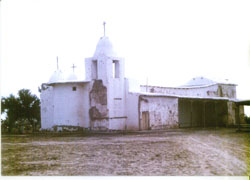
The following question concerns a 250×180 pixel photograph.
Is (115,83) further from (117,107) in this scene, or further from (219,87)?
(219,87)

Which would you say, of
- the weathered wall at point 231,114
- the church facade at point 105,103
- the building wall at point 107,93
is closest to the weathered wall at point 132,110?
the church facade at point 105,103

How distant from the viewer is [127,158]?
827 centimetres

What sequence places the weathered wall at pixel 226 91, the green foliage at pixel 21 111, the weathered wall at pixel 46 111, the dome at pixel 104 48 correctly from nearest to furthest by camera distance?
the green foliage at pixel 21 111, the weathered wall at pixel 46 111, the dome at pixel 104 48, the weathered wall at pixel 226 91

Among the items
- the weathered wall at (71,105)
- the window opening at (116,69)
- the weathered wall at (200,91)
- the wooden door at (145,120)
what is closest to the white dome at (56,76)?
the weathered wall at (71,105)

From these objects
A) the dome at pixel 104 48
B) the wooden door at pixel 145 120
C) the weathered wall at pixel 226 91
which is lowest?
the wooden door at pixel 145 120

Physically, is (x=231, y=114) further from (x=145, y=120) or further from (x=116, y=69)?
(x=116, y=69)

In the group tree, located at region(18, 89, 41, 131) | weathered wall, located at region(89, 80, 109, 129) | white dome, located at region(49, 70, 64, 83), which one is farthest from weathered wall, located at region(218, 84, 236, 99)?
tree, located at region(18, 89, 41, 131)

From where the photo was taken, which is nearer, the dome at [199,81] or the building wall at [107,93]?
the building wall at [107,93]

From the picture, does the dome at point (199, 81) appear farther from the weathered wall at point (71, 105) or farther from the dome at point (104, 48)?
the weathered wall at point (71, 105)

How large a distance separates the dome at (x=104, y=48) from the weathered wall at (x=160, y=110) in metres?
2.33

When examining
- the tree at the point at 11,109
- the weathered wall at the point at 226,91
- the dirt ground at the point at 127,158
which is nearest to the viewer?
the dirt ground at the point at 127,158

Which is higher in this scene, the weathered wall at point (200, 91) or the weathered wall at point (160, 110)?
the weathered wall at point (200, 91)

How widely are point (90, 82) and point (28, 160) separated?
21.7 feet

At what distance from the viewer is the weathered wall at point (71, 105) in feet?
44.8
